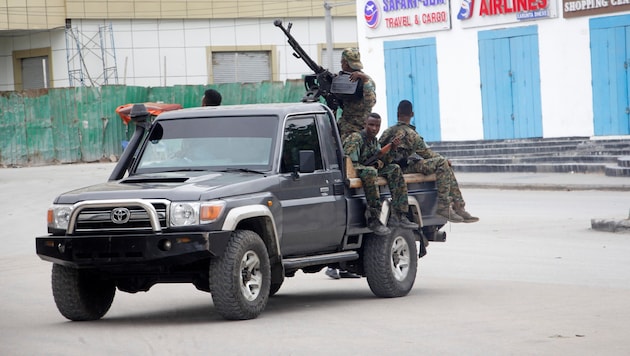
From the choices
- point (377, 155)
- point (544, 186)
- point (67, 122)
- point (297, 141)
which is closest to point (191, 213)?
point (297, 141)

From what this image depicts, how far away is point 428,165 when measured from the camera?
41.2 ft

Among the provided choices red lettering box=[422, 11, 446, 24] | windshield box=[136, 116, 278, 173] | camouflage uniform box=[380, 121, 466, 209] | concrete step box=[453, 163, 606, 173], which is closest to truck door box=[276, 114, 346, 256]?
windshield box=[136, 116, 278, 173]

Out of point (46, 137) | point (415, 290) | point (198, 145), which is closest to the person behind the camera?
point (198, 145)

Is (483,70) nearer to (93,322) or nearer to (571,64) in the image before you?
(571,64)

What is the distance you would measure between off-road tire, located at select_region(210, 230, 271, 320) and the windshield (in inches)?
37.1

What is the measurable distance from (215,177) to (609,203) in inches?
509

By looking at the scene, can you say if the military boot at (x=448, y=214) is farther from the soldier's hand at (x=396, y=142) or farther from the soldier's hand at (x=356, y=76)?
the soldier's hand at (x=356, y=76)

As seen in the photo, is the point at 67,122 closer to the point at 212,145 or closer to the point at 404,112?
the point at 404,112

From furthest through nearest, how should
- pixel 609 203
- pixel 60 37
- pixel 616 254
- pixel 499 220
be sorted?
1. pixel 60 37
2. pixel 609 203
3. pixel 499 220
4. pixel 616 254

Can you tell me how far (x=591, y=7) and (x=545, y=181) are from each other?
21.2 feet

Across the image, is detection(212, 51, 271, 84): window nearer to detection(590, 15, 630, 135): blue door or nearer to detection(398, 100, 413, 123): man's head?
detection(590, 15, 630, 135): blue door

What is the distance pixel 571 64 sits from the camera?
32000 millimetres

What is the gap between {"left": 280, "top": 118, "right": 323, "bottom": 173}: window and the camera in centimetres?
1086

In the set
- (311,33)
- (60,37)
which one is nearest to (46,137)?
(60,37)
